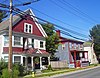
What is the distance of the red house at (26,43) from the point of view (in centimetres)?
3653

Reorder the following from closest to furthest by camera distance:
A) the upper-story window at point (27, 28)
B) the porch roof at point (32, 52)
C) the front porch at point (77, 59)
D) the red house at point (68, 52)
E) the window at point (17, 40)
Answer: the window at point (17, 40)
the porch roof at point (32, 52)
the upper-story window at point (27, 28)
the front porch at point (77, 59)
the red house at point (68, 52)

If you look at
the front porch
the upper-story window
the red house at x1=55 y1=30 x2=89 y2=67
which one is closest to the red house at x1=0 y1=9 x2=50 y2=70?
the upper-story window

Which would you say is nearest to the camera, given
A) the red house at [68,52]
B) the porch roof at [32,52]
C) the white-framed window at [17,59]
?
the white-framed window at [17,59]

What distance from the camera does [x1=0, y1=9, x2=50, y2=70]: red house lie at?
36531 mm

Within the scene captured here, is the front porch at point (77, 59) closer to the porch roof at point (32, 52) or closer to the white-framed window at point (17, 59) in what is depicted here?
the porch roof at point (32, 52)

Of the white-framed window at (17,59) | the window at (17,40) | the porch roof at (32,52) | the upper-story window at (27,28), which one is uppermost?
the upper-story window at (27,28)

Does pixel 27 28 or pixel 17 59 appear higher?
pixel 27 28

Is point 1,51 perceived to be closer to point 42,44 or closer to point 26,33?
point 26,33

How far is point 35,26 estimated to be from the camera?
4216cm

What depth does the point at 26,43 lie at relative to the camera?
3934 centimetres

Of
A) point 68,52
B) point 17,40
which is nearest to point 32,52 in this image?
point 17,40

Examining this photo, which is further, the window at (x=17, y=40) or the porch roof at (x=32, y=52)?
the porch roof at (x=32, y=52)

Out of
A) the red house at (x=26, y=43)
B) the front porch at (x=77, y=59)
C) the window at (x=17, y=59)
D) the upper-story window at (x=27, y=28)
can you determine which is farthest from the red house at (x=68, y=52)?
the window at (x=17, y=59)

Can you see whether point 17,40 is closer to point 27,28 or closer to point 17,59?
point 17,59
